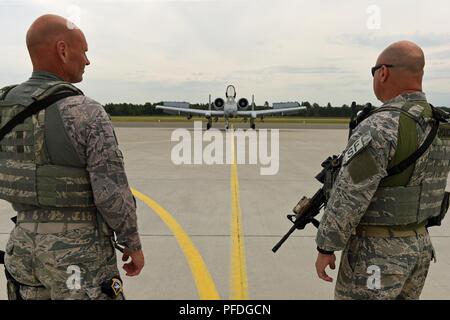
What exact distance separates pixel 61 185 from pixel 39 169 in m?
0.15

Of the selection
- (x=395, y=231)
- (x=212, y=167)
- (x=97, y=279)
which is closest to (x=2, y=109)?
(x=97, y=279)

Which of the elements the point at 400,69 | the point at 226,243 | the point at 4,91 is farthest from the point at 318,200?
the point at 226,243

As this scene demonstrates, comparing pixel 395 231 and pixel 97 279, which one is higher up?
pixel 395 231

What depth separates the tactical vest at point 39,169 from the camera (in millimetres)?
2014

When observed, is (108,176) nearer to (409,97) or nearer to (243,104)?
(409,97)

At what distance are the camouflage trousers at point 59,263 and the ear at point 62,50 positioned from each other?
38.1 inches

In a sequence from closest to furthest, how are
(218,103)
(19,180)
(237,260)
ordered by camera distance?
Result: (19,180)
(237,260)
(218,103)

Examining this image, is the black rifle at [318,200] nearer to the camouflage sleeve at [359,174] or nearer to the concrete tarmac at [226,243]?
the camouflage sleeve at [359,174]

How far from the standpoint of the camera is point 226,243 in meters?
4.77

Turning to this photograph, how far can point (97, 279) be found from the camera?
213cm

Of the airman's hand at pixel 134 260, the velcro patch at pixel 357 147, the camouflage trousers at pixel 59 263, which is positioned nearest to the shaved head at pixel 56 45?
the camouflage trousers at pixel 59 263

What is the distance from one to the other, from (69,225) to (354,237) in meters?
1.73

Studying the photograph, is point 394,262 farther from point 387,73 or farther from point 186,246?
point 186,246

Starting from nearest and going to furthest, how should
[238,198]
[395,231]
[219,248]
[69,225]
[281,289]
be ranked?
[69,225], [395,231], [281,289], [219,248], [238,198]
